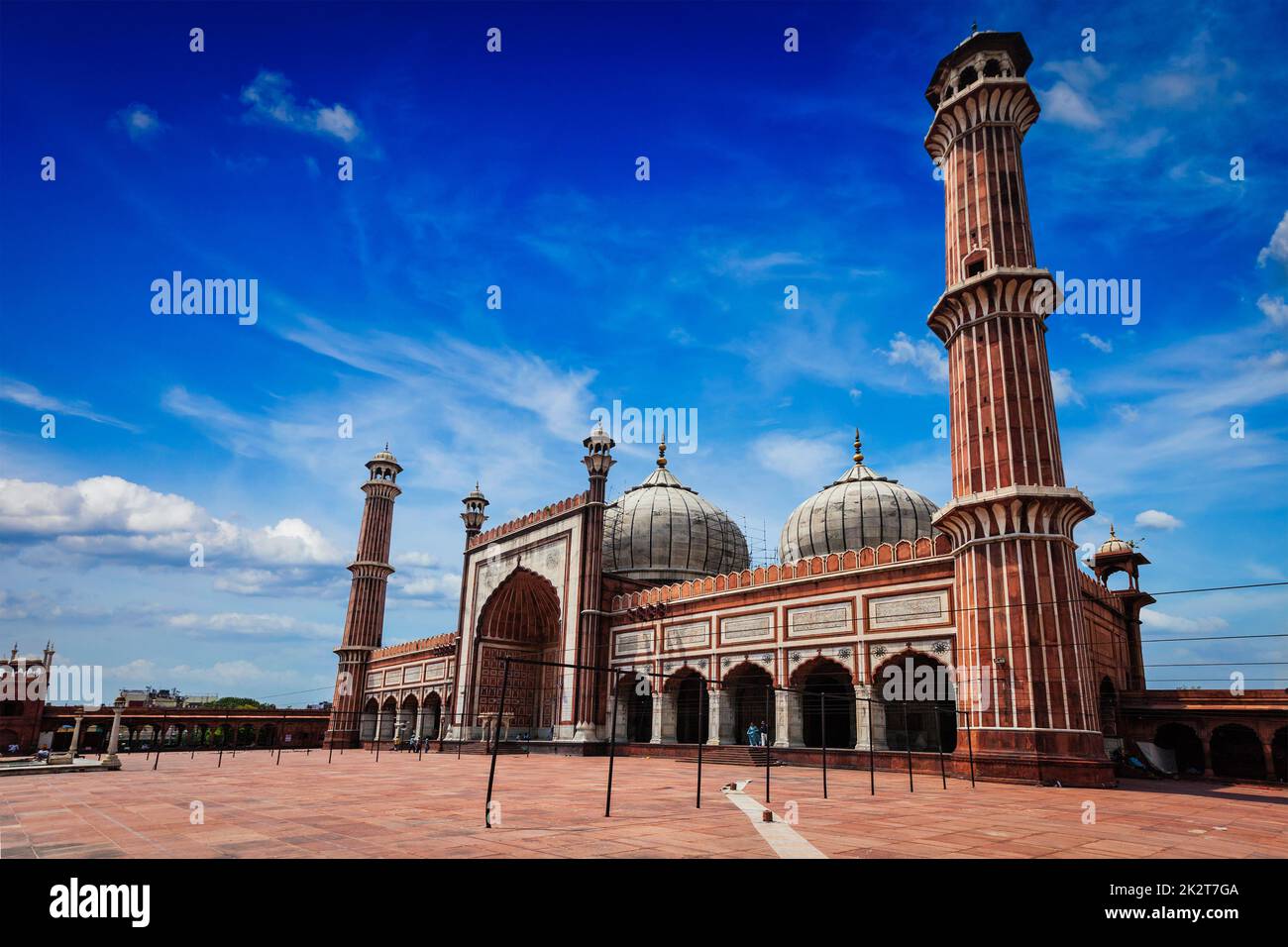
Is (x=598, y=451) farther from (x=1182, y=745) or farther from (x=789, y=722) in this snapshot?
(x=1182, y=745)

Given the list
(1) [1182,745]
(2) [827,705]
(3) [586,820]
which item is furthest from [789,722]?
(3) [586,820]

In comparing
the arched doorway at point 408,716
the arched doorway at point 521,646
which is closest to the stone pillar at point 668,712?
the arched doorway at point 521,646

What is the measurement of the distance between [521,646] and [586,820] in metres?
30.8

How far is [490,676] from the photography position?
3841cm

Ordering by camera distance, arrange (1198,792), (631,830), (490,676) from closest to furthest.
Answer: (631,830), (1198,792), (490,676)

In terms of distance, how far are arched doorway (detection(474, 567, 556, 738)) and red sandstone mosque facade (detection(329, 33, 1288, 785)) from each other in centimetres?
12

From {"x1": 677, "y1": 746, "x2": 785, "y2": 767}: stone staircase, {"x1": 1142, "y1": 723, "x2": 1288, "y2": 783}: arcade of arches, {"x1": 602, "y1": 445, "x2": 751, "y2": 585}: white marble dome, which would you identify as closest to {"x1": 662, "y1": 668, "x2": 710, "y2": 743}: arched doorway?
{"x1": 677, "y1": 746, "x2": 785, "y2": 767}: stone staircase

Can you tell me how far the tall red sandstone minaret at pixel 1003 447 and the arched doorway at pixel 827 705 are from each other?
6.69m

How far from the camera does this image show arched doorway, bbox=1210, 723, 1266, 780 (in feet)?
83.5
